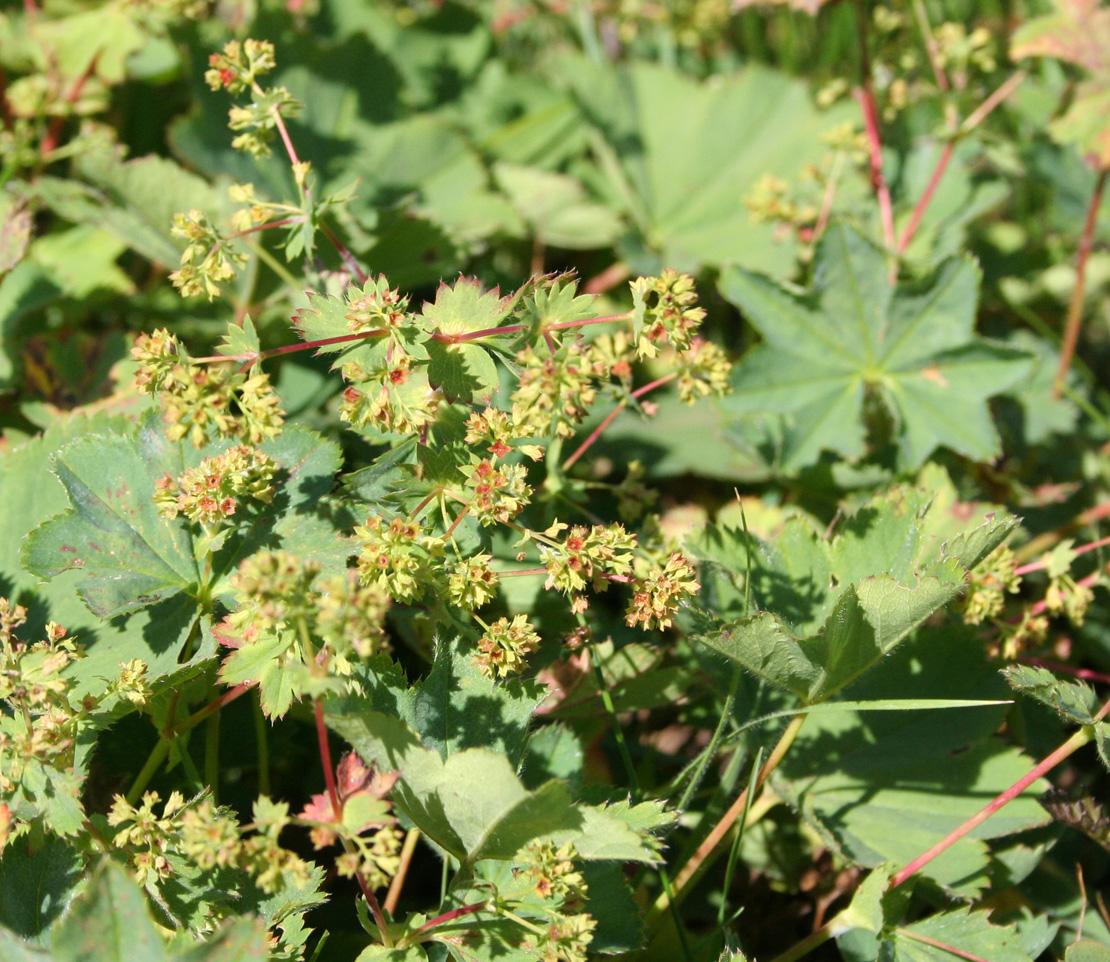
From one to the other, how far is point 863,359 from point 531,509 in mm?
1205

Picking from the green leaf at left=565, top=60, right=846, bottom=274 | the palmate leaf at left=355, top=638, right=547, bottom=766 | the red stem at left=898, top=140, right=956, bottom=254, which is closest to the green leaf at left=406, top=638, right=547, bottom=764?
the palmate leaf at left=355, top=638, right=547, bottom=766

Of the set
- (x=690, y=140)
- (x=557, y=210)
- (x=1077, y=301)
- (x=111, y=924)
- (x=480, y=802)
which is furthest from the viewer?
(x=690, y=140)

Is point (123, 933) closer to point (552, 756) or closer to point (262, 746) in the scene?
point (262, 746)

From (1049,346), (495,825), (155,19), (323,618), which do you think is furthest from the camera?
(1049,346)

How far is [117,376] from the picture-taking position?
8.41ft

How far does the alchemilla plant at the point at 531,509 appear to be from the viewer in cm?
161

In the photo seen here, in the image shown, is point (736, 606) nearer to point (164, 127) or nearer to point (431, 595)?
point (431, 595)

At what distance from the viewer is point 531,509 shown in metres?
2.11

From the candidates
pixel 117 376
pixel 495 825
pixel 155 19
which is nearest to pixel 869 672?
pixel 495 825

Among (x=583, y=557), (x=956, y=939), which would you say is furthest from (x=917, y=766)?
(x=583, y=557)

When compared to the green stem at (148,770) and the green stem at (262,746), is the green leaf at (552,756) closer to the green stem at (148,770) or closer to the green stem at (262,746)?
the green stem at (262,746)

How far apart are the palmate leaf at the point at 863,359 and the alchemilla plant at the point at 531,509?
1cm

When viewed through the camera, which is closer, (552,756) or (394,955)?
(394,955)

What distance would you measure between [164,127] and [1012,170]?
9.75 feet
